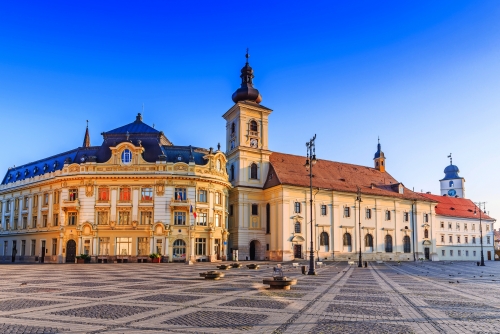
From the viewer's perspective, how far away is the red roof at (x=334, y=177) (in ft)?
228

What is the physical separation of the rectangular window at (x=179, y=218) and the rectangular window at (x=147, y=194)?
3718 mm

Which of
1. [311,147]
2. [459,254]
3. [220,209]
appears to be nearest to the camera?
[311,147]

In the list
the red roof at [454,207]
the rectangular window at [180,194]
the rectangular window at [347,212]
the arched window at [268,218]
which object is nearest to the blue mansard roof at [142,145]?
the rectangular window at [180,194]

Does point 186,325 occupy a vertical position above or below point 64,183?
below

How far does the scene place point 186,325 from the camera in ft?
36.1

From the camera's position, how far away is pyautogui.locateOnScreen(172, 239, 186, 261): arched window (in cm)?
5666

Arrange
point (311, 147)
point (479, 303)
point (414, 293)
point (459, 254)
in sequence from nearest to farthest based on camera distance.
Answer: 1. point (479, 303)
2. point (414, 293)
3. point (311, 147)
4. point (459, 254)

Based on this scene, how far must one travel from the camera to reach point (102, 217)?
5697 centimetres

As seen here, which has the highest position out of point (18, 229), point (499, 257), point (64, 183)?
point (64, 183)

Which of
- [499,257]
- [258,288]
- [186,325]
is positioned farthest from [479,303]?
[499,257]

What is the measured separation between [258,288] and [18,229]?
58101 millimetres

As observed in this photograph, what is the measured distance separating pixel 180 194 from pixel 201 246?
721cm

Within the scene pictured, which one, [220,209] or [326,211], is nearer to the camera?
[220,209]

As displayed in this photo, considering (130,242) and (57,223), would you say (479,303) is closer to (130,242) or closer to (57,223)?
(130,242)
